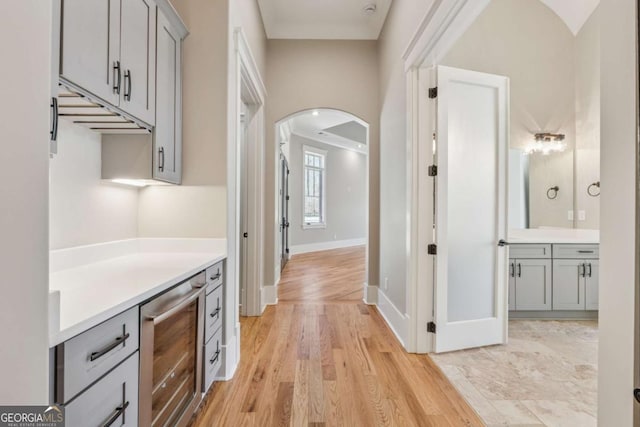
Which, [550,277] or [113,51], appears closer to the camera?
[113,51]

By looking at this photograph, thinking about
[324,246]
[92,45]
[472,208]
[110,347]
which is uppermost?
[92,45]

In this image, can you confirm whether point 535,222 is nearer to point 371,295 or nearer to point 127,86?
point 371,295

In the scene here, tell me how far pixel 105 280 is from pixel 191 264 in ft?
1.42

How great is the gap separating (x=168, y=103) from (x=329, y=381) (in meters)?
2.14

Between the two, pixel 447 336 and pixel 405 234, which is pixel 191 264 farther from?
pixel 447 336

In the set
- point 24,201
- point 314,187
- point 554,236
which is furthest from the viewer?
point 314,187

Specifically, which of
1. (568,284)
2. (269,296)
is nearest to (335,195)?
(269,296)

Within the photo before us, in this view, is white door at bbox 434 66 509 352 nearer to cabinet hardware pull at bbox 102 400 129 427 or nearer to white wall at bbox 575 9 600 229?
white wall at bbox 575 9 600 229

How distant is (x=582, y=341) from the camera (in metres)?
2.88

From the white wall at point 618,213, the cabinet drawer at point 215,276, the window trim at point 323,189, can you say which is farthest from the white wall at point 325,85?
the window trim at point 323,189

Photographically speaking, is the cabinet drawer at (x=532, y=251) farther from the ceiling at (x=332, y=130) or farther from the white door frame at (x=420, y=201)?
the ceiling at (x=332, y=130)

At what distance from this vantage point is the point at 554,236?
12.2ft

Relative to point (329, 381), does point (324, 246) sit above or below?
above

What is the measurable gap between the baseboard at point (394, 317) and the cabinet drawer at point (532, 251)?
4.84 ft
